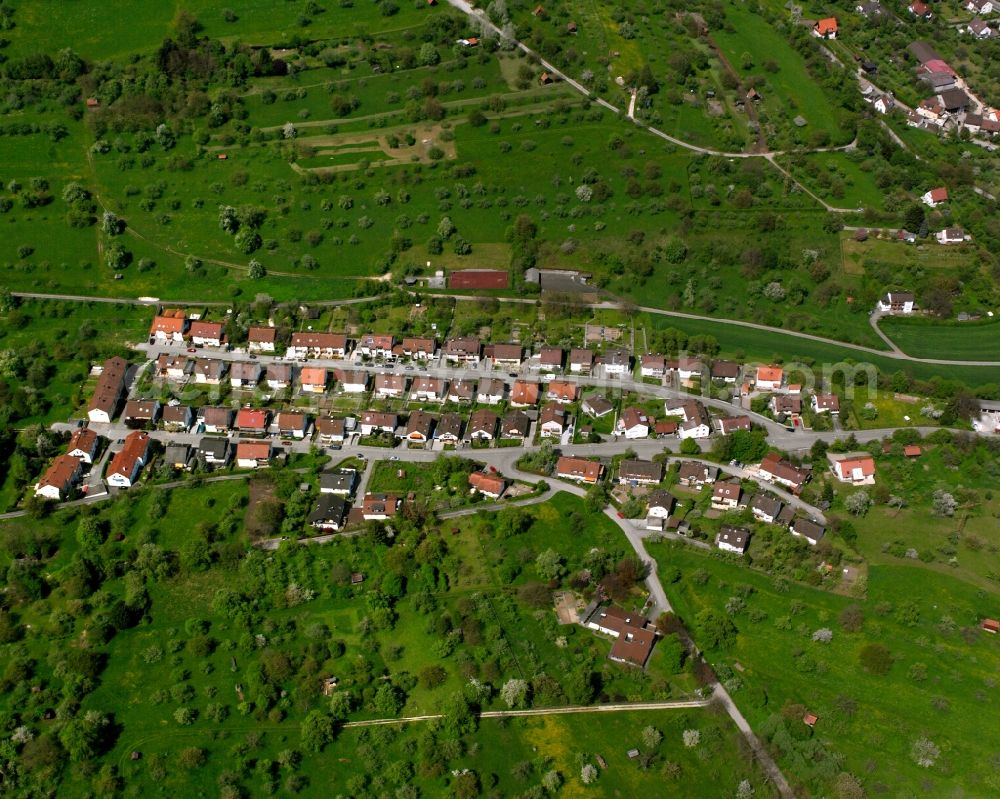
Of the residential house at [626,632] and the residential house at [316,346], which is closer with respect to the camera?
the residential house at [626,632]

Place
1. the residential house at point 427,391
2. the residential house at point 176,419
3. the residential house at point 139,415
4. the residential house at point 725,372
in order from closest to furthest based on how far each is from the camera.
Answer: the residential house at point 176,419, the residential house at point 139,415, the residential house at point 427,391, the residential house at point 725,372

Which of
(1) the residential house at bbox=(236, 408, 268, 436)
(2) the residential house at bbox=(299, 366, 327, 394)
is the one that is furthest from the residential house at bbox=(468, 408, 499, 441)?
(1) the residential house at bbox=(236, 408, 268, 436)

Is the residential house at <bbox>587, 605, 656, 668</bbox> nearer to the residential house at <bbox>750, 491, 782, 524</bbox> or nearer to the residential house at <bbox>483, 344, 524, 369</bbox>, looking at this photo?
the residential house at <bbox>750, 491, 782, 524</bbox>

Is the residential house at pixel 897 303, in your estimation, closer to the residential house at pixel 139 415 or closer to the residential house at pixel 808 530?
the residential house at pixel 808 530

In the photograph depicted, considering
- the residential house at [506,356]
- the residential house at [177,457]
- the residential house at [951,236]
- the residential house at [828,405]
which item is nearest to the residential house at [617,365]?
the residential house at [506,356]

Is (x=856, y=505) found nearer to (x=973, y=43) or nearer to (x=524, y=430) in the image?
(x=524, y=430)

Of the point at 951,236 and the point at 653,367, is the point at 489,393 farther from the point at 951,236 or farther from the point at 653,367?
the point at 951,236

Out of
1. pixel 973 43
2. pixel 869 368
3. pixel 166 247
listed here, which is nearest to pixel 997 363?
pixel 869 368
